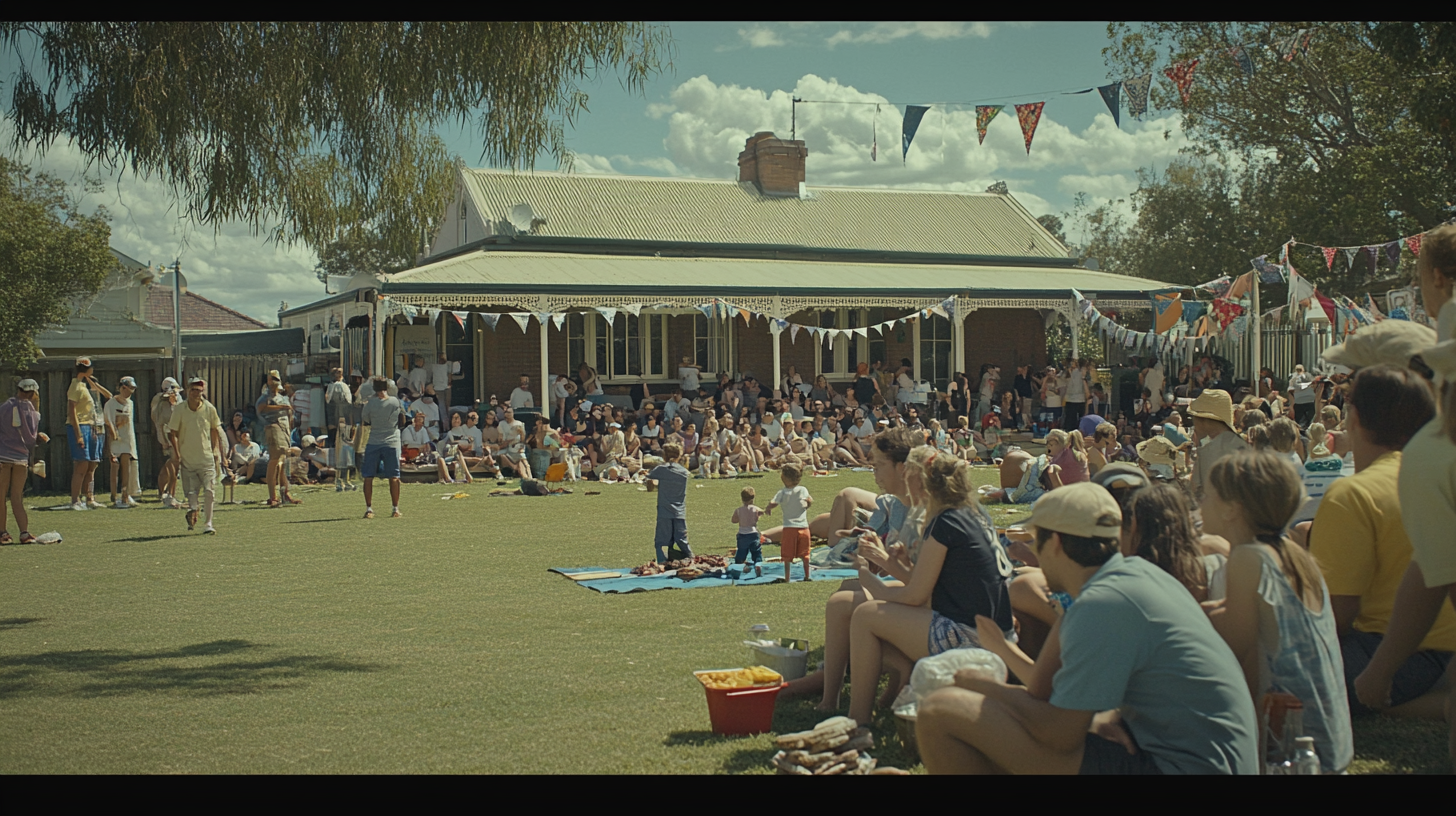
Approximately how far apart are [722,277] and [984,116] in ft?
21.9

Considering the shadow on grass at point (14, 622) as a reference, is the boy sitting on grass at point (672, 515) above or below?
above

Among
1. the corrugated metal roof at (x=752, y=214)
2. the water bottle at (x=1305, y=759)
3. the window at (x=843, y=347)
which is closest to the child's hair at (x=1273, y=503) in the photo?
the water bottle at (x=1305, y=759)

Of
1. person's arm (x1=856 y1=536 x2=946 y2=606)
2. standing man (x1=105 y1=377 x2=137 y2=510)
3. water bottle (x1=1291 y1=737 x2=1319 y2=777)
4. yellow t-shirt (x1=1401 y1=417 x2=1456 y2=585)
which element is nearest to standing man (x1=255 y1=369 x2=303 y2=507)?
standing man (x1=105 y1=377 x2=137 y2=510)

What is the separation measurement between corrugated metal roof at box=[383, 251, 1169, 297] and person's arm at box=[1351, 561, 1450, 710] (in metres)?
19.5

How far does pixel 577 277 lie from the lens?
24.2 metres

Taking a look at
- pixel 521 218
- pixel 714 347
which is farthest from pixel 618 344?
pixel 521 218

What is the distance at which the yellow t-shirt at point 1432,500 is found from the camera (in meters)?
3.54

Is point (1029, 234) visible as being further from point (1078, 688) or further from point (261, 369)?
point (1078, 688)

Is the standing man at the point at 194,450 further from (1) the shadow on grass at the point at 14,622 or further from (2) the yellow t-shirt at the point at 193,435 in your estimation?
(1) the shadow on grass at the point at 14,622

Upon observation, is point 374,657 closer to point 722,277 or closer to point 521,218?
point 722,277

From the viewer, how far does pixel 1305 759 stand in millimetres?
3605

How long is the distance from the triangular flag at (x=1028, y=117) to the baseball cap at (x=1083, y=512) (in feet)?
64.8

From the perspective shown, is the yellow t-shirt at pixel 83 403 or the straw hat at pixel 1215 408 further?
the yellow t-shirt at pixel 83 403

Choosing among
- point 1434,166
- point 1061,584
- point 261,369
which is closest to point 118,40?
point 1061,584
